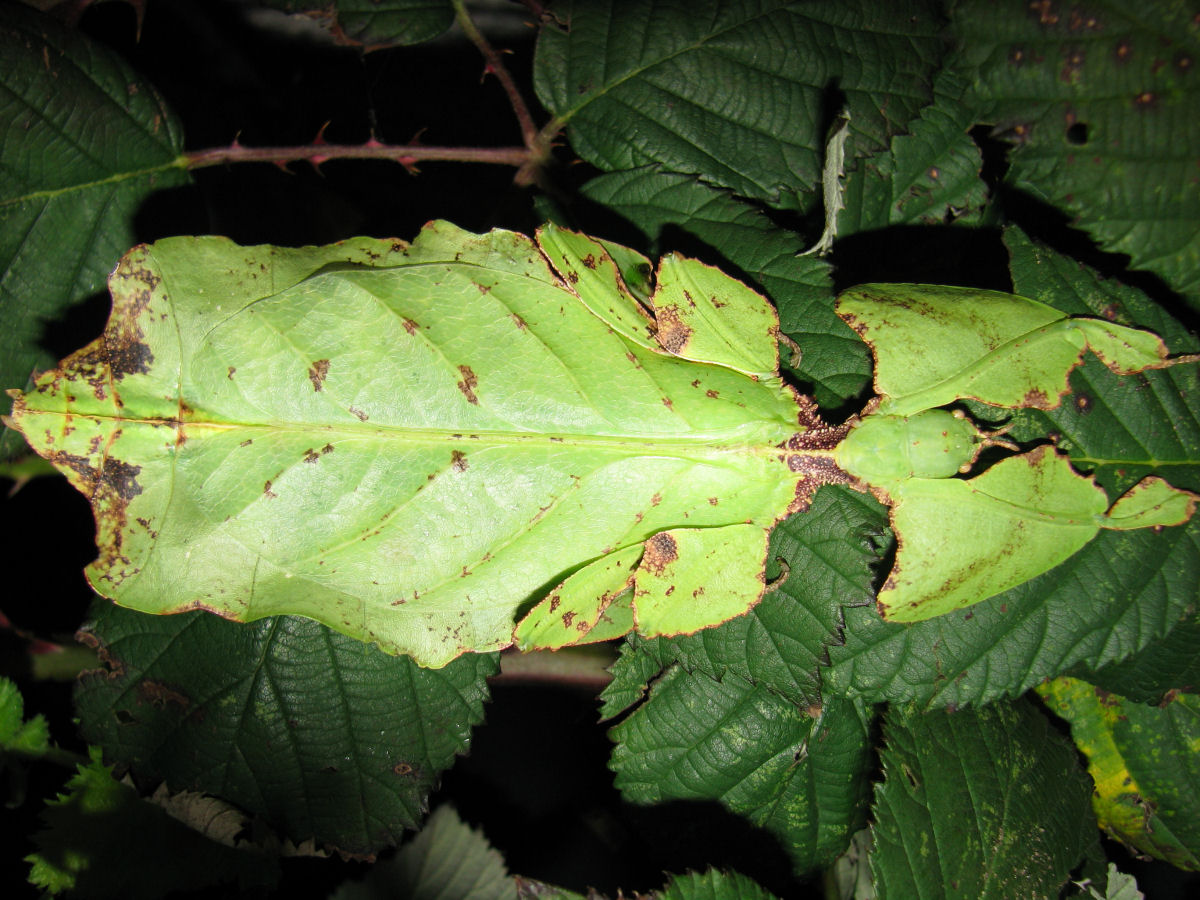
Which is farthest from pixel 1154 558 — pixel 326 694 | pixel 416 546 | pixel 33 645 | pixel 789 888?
pixel 33 645

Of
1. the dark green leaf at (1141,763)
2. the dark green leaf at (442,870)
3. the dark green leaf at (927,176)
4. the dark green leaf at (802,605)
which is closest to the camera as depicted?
the dark green leaf at (802,605)

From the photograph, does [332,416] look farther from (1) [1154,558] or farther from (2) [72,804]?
(1) [1154,558]

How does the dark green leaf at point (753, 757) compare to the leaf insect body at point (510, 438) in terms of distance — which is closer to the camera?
the leaf insect body at point (510, 438)

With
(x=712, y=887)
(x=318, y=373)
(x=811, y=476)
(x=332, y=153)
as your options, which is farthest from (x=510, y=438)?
(x=712, y=887)

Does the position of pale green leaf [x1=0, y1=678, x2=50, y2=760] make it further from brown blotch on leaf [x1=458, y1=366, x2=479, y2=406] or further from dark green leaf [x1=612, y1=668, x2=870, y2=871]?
brown blotch on leaf [x1=458, y1=366, x2=479, y2=406]

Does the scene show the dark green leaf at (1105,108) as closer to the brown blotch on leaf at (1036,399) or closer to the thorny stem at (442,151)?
the brown blotch on leaf at (1036,399)

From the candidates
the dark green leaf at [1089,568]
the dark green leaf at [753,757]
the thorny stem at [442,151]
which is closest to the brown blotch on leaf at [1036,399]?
the dark green leaf at [1089,568]
